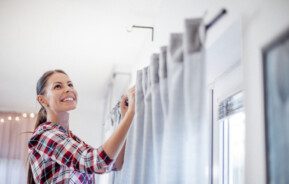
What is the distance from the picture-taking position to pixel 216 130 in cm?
182

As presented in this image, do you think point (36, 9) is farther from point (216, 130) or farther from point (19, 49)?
point (216, 130)

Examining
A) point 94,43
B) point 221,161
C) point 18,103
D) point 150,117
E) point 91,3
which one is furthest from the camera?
point 18,103

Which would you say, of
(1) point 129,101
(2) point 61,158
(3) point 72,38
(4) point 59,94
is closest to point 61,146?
(2) point 61,158

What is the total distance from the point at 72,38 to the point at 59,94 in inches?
61.7

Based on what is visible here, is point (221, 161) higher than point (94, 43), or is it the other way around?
point (94, 43)

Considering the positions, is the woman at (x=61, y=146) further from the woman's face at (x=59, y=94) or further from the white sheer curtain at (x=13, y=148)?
the white sheer curtain at (x=13, y=148)

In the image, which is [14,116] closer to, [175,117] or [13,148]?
[13,148]

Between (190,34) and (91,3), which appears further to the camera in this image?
(91,3)

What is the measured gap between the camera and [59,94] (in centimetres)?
168

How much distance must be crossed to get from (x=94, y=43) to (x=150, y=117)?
5.82 feet

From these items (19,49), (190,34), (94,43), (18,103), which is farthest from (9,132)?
(190,34)

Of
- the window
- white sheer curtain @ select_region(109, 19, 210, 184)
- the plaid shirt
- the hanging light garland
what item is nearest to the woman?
the plaid shirt

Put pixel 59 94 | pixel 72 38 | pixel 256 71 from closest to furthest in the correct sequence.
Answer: pixel 256 71 → pixel 59 94 → pixel 72 38

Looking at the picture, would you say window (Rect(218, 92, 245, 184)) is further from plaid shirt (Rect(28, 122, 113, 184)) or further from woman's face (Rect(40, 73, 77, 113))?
woman's face (Rect(40, 73, 77, 113))
